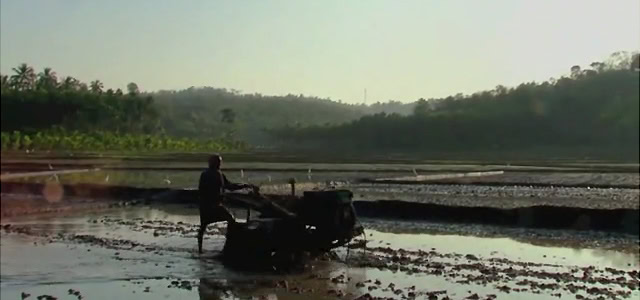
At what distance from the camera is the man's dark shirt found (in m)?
11.4

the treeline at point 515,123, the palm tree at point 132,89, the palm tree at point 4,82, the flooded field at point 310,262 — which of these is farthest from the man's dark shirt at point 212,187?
the treeline at point 515,123

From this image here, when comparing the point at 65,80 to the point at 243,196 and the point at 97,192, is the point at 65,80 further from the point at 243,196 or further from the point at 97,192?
the point at 97,192

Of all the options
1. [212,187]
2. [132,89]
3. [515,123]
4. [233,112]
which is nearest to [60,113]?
[132,89]

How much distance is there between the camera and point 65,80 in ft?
19.1

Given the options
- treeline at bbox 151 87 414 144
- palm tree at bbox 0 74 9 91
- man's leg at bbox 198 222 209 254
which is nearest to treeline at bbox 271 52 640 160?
treeline at bbox 151 87 414 144

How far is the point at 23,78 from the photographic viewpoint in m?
5.63

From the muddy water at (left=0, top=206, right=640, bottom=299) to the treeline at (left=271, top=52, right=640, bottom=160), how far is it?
9.11 metres

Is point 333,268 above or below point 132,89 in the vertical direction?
below

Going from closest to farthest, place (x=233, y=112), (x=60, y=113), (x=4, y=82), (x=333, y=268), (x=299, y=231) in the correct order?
(x=4, y=82) → (x=60, y=113) → (x=299, y=231) → (x=333, y=268) → (x=233, y=112)

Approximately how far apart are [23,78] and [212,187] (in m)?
6.03

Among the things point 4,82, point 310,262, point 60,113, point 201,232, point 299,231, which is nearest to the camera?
point 4,82

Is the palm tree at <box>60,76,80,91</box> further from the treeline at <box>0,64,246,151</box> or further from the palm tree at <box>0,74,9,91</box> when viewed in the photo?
the palm tree at <box>0,74,9,91</box>

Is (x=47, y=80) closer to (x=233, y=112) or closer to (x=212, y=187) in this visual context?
(x=212, y=187)

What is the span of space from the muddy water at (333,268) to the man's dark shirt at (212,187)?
951 millimetres
